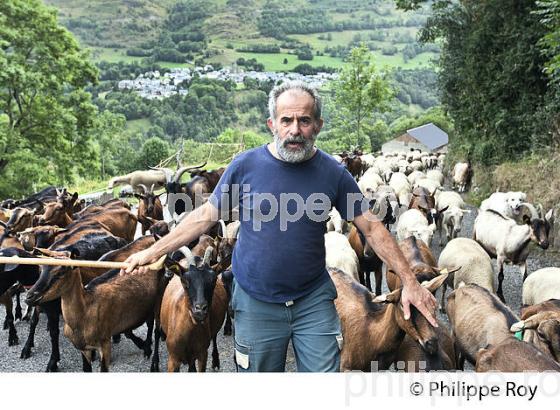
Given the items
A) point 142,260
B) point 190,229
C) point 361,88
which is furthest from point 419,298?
point 361,88

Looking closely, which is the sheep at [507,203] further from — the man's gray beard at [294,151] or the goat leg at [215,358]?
the man's gray beard at [294,151]

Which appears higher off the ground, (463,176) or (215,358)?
(215,358)

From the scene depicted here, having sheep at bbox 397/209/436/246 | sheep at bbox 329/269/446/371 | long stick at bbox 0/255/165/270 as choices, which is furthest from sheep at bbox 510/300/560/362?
sheep at bbox 397/209/436/246

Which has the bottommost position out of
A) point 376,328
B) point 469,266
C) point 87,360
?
point 87,360

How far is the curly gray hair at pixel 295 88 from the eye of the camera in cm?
326

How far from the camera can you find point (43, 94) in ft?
80.7

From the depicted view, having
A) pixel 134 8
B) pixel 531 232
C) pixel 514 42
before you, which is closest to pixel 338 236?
pixel 531 232

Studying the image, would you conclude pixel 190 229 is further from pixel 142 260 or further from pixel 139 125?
pixel 139 125

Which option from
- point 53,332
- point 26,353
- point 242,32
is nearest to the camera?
point 53,332

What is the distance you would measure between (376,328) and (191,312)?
1596 millimetres

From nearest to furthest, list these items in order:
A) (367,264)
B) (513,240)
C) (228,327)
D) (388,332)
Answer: (388,332)
(228,327)
(367,264)
(513,240)

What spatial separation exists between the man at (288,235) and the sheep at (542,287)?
5.19 metres

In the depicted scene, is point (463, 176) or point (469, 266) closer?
point (469, 266)
